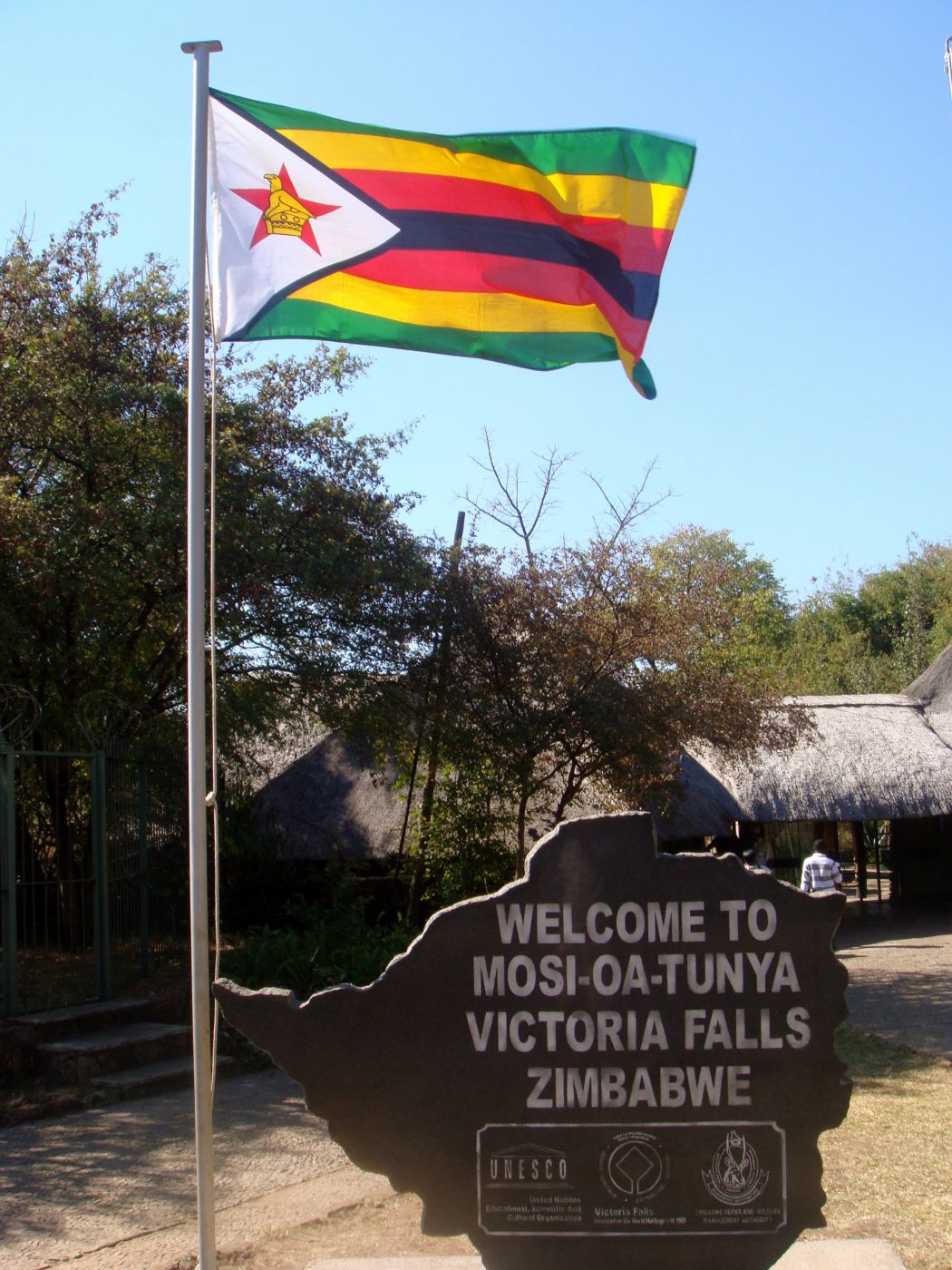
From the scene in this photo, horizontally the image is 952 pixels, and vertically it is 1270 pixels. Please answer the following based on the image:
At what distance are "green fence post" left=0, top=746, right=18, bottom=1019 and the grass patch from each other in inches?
227

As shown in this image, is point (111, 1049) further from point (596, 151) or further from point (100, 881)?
point (596, 151)

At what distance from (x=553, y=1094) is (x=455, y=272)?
12.9 ft

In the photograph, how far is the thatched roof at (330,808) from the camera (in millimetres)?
17609

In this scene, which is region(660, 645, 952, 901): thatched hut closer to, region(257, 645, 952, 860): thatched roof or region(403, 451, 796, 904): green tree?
region(257, 645, 952, 860): thatched roof

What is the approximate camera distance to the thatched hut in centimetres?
2178

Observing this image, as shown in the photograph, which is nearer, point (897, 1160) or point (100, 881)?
point (897, 1160)

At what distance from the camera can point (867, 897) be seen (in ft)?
92.9

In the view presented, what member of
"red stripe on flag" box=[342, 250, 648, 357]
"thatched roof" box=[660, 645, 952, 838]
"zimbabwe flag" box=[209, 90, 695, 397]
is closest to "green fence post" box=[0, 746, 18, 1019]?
"zimbabwe flag" box=[209, 90, 695, 397]

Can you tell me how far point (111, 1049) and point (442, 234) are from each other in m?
6.32

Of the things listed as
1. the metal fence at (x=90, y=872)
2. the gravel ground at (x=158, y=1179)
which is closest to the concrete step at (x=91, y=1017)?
the metal fence at (x=90, y=872)

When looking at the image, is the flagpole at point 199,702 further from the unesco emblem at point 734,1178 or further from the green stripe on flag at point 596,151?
the unesco emblem at point 734,1178

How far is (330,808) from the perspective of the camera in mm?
18547

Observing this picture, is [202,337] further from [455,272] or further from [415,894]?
[415,894]

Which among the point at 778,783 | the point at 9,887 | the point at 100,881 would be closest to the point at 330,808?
the point at 100,881
